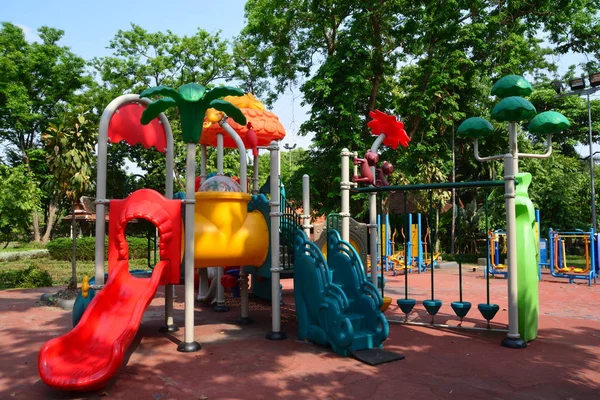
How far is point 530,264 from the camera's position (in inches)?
247

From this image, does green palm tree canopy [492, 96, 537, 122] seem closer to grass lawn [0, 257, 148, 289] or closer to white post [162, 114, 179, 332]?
white post [162, 114, 179, 332]

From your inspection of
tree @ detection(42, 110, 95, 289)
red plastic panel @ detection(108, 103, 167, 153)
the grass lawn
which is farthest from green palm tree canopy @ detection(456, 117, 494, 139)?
the grass lawn

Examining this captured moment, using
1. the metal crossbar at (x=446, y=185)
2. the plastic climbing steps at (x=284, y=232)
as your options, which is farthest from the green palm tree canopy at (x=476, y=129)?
the plastic climbing steps at (x=284, y=232)

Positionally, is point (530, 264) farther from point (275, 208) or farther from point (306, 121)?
point (306, 121)

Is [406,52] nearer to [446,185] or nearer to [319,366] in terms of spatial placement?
[446,185]

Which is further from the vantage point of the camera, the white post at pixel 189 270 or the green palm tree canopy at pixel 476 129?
the green palm tree canopy at pixel 476 129

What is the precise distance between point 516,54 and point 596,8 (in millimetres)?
3064

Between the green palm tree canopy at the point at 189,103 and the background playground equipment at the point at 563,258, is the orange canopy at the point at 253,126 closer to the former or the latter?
the green palm tree canopy at the point at 189,103

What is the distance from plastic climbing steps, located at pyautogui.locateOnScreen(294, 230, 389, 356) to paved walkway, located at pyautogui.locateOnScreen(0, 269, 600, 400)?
0.83 feet

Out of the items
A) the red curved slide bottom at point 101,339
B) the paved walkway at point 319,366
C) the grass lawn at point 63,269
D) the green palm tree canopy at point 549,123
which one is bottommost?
the paved walkway at point 319,366

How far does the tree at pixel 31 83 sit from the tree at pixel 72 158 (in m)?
21.2

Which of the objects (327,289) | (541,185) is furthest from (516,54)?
(327,289)

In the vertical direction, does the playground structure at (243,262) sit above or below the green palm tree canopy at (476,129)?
below

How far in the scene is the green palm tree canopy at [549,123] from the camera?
21.6ft
